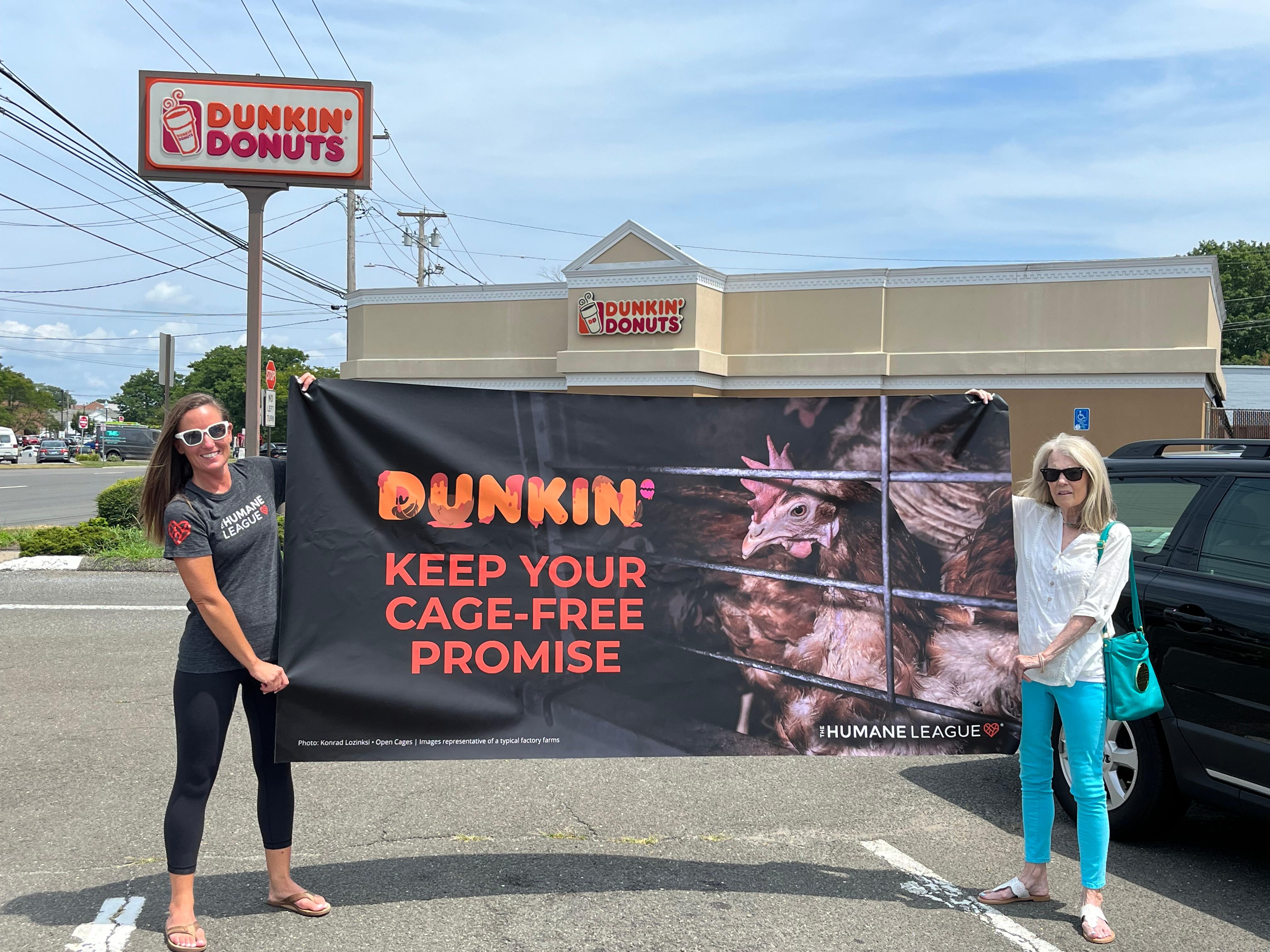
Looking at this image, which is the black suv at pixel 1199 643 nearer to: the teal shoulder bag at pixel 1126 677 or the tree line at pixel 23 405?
the teal shoulder bag at pixel 1126 677

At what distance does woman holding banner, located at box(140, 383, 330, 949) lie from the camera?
3.64 meters

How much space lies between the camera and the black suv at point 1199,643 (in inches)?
165

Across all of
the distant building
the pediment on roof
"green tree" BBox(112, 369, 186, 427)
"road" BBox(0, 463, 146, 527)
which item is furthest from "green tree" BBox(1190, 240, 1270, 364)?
"green tree" BBox(112, 369, 186, 427)

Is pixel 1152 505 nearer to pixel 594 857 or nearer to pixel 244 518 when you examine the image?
pixel 594 857

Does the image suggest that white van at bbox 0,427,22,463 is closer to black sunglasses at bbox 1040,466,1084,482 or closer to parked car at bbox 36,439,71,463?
parked car at bbox 36,439,71,463

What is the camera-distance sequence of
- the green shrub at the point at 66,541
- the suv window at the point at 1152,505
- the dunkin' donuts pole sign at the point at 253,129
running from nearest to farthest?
the suv window at the point at 1152,505 < the dunkin' donuts pole sign at the point at 253,129 < the green shrub at the point at 66,541

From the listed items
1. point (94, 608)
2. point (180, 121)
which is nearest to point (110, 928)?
point (94, 608)

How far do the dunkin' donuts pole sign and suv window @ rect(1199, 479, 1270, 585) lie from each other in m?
12.9

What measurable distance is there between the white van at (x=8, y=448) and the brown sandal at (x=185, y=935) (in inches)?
2552

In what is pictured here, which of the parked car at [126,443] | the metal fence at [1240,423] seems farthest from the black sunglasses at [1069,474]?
the parked car at [126,443]

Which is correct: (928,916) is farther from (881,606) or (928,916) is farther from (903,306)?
(903,306)

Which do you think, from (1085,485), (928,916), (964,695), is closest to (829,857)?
(928,916)

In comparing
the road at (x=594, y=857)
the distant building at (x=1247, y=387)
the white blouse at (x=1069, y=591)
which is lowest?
the road at (x=594, y=857)

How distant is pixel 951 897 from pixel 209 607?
301 cm
